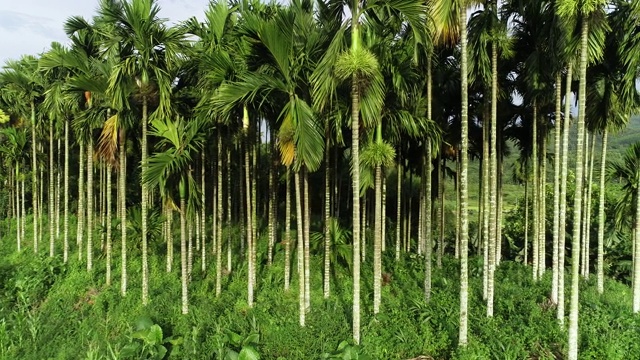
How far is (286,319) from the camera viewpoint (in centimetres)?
1033

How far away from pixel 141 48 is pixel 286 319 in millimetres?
8004

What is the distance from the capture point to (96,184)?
25125 millimetres

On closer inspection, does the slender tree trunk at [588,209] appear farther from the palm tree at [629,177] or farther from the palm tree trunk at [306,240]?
the palm tree trunk at [306,240]

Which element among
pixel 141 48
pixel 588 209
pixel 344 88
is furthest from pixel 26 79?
pixel 588 209

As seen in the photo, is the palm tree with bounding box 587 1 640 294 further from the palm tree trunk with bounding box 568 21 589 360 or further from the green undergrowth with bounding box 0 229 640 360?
the green undergrowth with bounding box 0 229 640 360

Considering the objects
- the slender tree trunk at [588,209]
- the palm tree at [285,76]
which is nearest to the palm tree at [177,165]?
the palm tree at [285,76]

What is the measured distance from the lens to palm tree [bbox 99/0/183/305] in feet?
33.6

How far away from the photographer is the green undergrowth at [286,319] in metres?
8.73

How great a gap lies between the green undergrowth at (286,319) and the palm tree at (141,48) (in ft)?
9.14

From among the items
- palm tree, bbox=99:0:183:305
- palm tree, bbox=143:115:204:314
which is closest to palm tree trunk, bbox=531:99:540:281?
palm tree, bbox=143:115:204:314

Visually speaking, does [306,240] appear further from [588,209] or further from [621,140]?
[621,140]

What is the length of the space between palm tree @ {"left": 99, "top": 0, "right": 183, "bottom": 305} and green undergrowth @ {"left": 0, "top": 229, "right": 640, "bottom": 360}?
279 centimetres

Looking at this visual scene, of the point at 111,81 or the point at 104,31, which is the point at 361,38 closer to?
the point at 111,81

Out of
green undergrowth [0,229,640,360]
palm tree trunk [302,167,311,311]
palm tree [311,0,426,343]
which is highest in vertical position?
palm tree [311,0,426,343]
